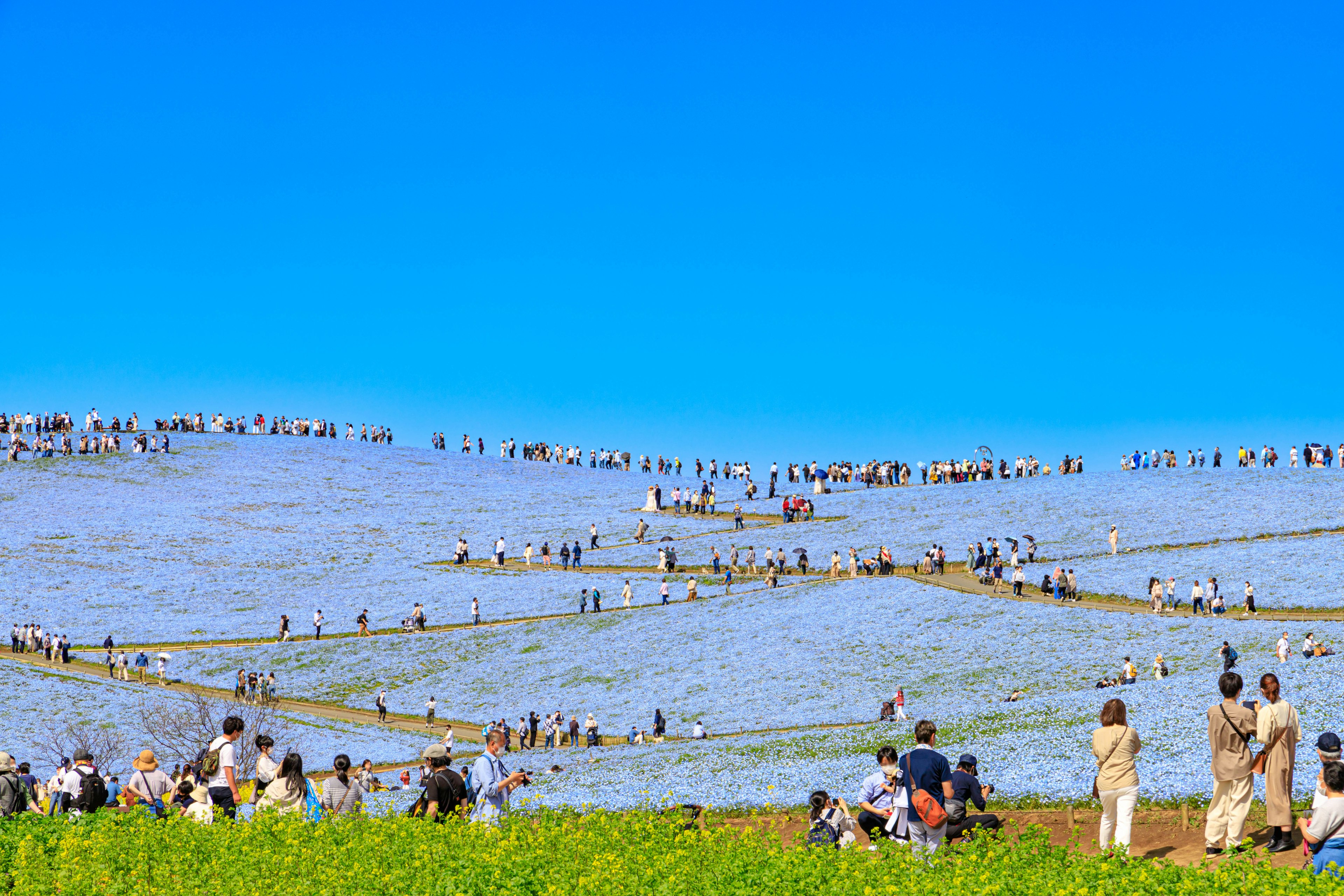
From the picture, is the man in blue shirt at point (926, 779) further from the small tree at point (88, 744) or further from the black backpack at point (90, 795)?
the small tree at point (88, 744)

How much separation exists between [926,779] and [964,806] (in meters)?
0.98

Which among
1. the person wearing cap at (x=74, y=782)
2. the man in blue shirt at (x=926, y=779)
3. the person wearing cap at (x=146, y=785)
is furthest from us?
the person wearing cap at (x=74, y=782)

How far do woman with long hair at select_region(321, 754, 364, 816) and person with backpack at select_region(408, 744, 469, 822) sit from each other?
1.35m

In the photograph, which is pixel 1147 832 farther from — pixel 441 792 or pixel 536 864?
pixel 441 792

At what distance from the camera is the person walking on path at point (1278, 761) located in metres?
14.0

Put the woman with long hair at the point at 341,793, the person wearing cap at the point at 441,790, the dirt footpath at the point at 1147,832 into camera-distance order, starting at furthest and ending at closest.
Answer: the woman with long hair at the point at 341,793
the person wearing cap at the point at 441,790
the dirt footpath at the point at 1147,832

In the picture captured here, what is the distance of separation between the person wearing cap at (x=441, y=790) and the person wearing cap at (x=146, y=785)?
4473 millimetres

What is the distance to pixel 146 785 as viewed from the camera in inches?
668

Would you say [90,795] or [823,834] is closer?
[823,834]

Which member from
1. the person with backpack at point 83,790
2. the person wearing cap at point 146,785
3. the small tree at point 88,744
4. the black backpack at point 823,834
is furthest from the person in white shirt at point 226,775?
the small tree at point 88,744

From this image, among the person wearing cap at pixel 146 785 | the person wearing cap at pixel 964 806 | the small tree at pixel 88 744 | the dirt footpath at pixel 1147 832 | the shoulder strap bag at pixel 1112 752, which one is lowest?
the small tree at pixel 88 744

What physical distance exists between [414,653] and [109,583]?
24.8 metres

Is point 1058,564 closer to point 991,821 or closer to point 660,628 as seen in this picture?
point 660,628

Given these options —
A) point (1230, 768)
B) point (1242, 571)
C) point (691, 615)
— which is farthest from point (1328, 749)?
point (1242, 571)
